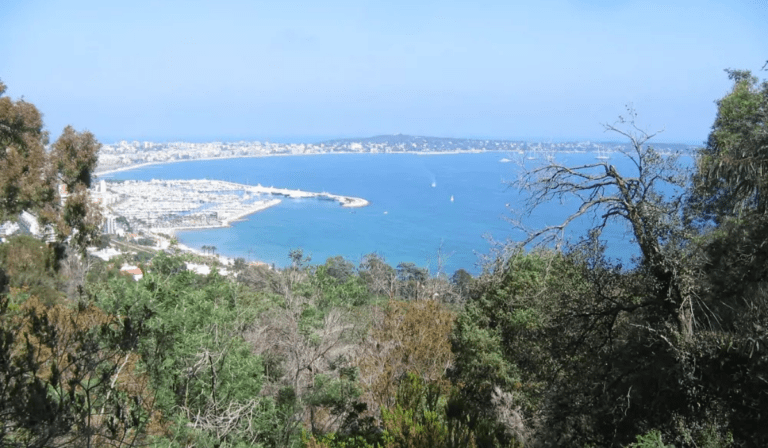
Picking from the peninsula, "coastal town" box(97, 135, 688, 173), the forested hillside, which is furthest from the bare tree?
"coastal town" box(97, 135, 688, 173)

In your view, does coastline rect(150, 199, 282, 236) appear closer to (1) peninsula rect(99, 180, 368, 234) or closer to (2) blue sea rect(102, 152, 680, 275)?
(1) peninsula rect(99, 180, 368, 234)

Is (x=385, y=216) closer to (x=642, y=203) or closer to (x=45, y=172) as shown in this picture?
(x=45, y=172)

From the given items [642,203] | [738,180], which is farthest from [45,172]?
[738,180]

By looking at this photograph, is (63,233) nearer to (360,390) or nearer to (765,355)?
(360,390)

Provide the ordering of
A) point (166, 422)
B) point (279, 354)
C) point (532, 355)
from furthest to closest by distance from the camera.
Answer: point (279, 354), point (166, 422), point (532, 355)

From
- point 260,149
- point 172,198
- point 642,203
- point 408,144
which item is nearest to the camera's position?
point 642,203

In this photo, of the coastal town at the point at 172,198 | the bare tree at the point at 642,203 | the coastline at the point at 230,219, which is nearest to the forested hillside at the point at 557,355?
the bare tree at the point at 642,203

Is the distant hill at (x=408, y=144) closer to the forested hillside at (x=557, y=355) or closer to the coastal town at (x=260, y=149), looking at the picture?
the coastal town at (x=260, y=149)

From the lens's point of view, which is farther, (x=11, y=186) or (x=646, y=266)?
(x=11, y=186)

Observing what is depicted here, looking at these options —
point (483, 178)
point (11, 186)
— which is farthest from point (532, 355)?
point (483, 178)
